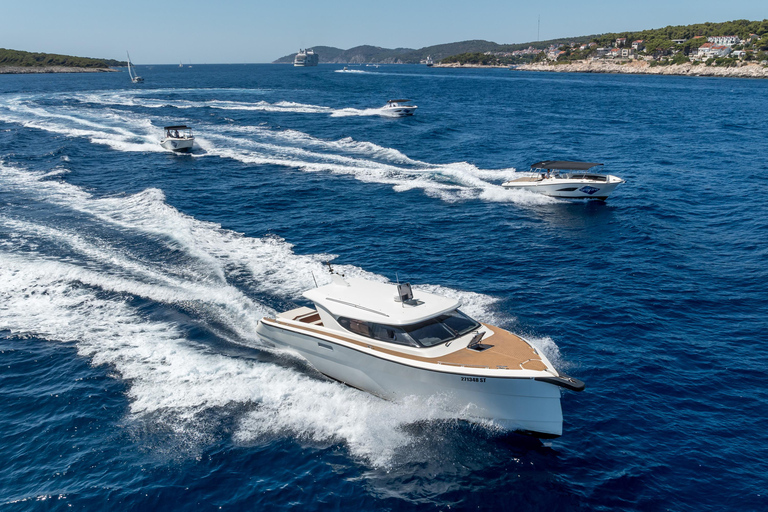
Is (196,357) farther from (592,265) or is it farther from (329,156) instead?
(329,156)

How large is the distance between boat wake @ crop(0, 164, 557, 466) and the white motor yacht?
79 cm

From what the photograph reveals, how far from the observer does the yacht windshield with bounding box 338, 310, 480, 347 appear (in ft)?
55.1

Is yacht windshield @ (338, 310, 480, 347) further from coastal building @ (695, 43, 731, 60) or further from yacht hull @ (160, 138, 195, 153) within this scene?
coastal building @ (695, 43, 731, 60)

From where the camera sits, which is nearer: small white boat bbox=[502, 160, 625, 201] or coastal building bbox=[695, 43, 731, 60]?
small white boat bbox=[502, 160, 625, 201]

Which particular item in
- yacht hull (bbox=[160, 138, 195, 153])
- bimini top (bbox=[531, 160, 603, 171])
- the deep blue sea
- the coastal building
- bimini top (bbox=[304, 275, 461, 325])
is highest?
the coastal building

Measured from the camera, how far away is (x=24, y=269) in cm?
2652

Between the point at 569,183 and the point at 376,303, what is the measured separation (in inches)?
1139

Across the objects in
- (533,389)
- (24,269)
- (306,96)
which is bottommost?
(533,389)

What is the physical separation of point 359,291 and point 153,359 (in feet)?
27.7

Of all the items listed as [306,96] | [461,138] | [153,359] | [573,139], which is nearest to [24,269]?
[153,359]

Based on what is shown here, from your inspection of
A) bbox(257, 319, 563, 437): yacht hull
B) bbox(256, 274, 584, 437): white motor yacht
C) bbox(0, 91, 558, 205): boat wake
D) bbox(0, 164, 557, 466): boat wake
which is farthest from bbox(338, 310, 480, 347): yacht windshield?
bbox(0, 91, 558, 205): boat wake

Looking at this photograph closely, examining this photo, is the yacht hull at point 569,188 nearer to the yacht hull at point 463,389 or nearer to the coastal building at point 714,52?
the yacht hull at point 463,389

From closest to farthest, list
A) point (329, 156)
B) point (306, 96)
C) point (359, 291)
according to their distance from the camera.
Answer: point (359, 291), point (329, 156), point (306, 96)

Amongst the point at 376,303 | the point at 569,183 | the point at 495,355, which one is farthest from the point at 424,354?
the point at 569,183
